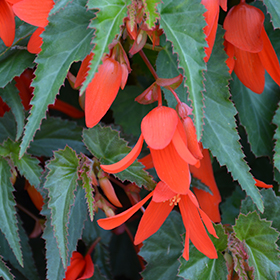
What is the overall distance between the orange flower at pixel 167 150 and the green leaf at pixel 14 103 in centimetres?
23

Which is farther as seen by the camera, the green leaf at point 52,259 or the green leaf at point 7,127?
the green leaf at point 7,127

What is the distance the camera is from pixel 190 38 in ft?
1.32

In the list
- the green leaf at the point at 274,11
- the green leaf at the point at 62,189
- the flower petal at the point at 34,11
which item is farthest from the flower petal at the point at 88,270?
the green leaf at the point at 274,11

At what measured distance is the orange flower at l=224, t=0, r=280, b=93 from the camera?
0.52 meters

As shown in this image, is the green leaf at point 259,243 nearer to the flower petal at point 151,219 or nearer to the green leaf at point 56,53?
the flower petal at point 151,219

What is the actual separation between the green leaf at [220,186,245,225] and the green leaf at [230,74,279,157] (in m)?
0.14

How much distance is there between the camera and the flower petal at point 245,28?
0.52 meters

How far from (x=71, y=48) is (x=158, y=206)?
10.3 inches

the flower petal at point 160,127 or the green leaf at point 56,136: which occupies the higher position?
the flower petal at point 160,127

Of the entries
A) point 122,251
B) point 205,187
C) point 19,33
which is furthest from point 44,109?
point 122,251

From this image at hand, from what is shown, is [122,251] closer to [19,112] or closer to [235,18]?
[19,112]

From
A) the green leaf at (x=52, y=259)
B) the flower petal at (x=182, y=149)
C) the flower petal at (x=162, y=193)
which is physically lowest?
the green leaf at (x=52, y=259)

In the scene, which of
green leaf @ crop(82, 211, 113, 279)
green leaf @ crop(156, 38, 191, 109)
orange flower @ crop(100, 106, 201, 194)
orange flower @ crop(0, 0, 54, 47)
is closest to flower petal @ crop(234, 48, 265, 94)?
green leaf @ crop(156, 38, 191, 109)

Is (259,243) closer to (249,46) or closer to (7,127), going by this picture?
(249,46)
